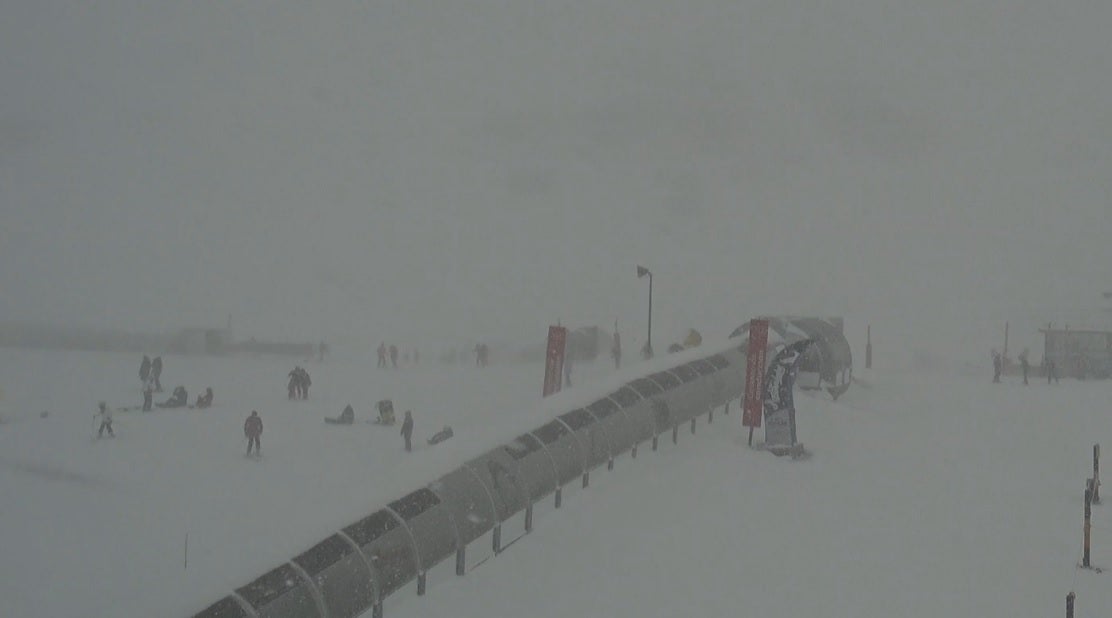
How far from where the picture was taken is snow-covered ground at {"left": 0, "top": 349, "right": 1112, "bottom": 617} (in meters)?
13.6

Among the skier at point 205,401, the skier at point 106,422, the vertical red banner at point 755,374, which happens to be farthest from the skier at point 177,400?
the vertical red banner at point 755,374

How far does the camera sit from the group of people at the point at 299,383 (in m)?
34.2

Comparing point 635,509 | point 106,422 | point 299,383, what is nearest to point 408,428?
point 106,422

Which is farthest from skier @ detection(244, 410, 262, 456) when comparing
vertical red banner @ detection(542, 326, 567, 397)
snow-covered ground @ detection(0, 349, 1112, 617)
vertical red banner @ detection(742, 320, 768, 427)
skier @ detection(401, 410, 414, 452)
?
vertical red banner @ detection(742, 320, 768, 427)

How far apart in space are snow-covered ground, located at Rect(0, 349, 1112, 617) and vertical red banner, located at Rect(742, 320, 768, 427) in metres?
0.79

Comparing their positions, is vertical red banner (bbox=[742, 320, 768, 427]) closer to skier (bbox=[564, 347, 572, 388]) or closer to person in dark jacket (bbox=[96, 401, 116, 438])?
skier (bbox=[564, 347, 572, 388])

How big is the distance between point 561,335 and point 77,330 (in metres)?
44.3

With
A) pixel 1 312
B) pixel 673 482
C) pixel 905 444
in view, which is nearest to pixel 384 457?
pixel 673 482

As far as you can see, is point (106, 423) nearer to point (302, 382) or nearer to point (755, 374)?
point (302, 382)

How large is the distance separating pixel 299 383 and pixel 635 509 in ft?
66.2

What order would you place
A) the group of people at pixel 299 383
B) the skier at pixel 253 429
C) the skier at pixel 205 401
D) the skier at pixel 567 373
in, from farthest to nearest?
1. the skier at pixel 567 373
2. the group of people at pixel 299 383
3. the skier at pixel 205 401
4. the skier at pixel 253 429

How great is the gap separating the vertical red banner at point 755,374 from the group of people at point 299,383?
1751cm

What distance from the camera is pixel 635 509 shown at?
1700 cm

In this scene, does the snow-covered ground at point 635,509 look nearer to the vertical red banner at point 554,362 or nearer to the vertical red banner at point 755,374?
the vertical red banner at point 755,374
